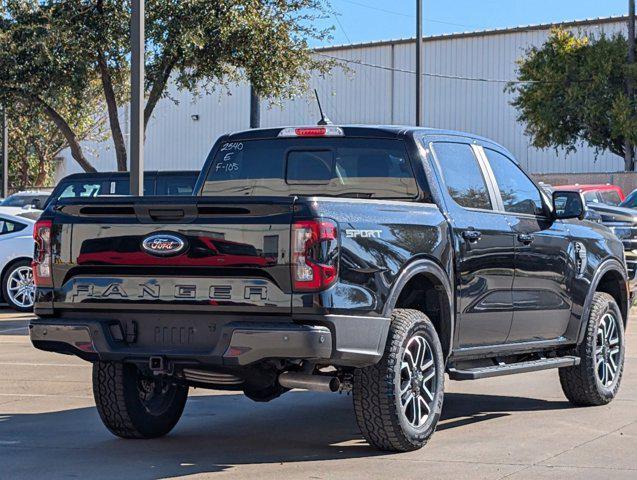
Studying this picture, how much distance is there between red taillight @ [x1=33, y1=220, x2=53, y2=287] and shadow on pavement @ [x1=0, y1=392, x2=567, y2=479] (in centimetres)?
103

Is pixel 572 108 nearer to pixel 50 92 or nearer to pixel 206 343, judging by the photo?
pixel 50 92

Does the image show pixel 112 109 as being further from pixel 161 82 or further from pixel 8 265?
pixel 8 265

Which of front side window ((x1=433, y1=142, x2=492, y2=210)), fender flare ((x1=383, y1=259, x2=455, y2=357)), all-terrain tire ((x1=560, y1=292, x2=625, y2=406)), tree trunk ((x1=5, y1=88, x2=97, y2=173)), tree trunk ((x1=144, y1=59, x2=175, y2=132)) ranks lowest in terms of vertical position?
all-terrain tire ((x1=560, y1=292, x2=625, y2=406))

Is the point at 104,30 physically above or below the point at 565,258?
above

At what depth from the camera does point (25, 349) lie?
46.1ft

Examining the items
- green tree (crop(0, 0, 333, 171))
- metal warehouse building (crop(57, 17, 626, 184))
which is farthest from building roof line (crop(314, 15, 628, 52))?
green tree (crop(0, 0, 333, 171))

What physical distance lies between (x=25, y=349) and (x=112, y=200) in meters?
7.03

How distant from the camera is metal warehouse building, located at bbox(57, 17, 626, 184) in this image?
5447cm

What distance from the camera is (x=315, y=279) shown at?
6.96 meters

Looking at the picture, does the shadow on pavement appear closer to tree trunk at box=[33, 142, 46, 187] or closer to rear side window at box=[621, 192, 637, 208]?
rear side window at box=[621, 192, 637, 208]

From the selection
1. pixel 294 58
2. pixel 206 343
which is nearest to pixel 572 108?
pixel 294 58

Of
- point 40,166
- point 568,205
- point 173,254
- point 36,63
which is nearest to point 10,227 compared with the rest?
point 36,63

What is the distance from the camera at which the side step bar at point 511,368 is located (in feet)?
27.1

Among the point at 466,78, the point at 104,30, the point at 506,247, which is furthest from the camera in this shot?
the point at 466,78
